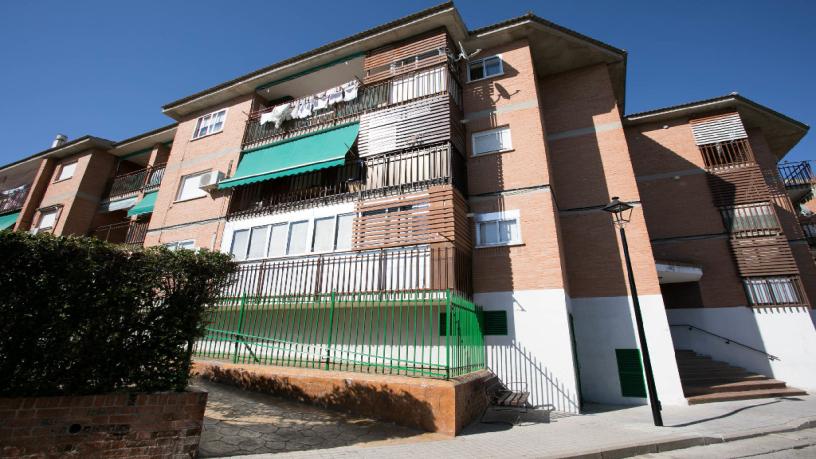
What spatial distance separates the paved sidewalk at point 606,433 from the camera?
5.94 m

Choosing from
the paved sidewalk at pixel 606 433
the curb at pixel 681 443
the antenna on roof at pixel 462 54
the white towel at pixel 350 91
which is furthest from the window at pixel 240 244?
the curb at pixel 681 443

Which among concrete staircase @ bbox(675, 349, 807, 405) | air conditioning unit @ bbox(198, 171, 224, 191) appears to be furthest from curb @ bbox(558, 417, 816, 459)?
air conditioning unit @ bbox(198, 171, 224, 191)

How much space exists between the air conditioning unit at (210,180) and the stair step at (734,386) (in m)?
19.2

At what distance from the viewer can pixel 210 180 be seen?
1628 centimetres

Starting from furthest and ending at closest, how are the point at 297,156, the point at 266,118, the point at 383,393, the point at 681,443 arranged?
the point at 266,118 < the point at 297,156 < the point at 383,393 < the point at 681,443

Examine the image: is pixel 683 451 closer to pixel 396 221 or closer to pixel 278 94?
pixel 396 221

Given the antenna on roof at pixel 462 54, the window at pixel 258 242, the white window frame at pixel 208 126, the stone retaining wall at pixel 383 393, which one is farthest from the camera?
the white window frame at pixel 208 126

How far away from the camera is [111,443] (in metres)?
4.71

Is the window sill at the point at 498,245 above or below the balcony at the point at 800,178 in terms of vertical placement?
below

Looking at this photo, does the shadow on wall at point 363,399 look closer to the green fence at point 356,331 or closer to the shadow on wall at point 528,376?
the green fence at point 356,331

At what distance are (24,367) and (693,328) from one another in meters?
20.3

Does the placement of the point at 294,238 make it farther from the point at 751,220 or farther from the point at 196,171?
the point at 751,220

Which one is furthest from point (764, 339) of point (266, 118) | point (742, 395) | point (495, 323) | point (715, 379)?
point (266, 118)

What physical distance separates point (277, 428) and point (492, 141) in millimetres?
11151
